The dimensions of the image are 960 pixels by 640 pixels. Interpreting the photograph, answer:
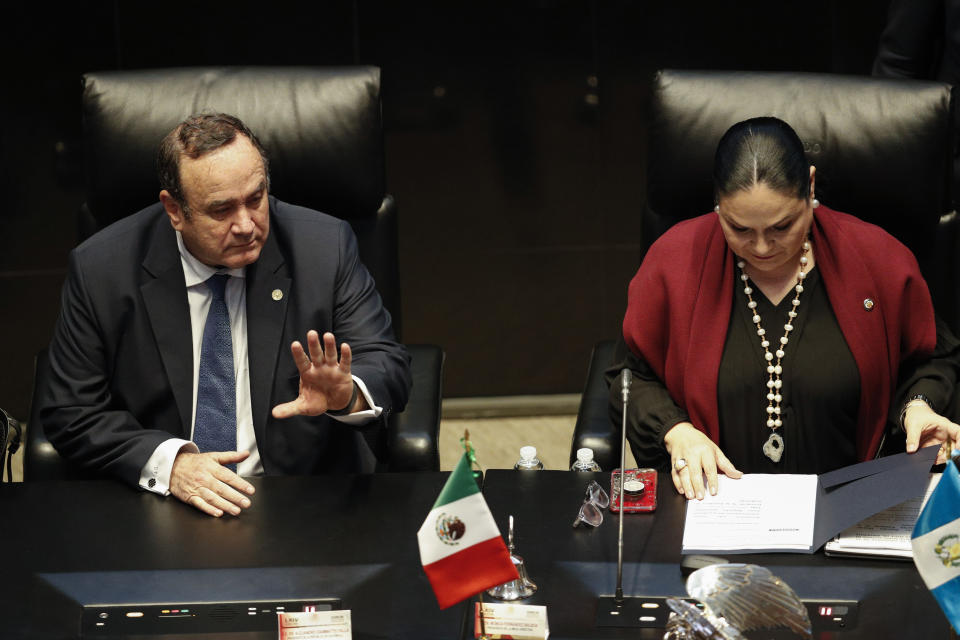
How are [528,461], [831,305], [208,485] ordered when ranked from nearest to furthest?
[208,485]
[528,461]
[831,305]

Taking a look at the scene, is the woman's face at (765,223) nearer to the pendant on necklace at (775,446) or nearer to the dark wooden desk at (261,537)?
the pendant on necklace at (775,446)

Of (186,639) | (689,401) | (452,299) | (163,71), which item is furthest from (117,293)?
(452,299)

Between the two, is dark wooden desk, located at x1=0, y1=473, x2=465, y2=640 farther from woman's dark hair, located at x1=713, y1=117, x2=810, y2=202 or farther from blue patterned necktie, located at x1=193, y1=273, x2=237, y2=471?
woman's dark hair, located at x1=713, y1=117, x2=810, y2=202

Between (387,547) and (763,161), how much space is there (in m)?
0.88

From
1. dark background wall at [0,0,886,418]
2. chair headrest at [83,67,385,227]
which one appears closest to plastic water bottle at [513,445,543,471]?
chair headrest at [83,67,385,227]

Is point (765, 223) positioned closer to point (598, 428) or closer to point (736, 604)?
point (598, 428)

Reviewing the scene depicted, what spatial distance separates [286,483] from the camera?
2154 mm

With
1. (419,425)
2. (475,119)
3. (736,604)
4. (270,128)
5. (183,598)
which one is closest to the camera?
(736,604)

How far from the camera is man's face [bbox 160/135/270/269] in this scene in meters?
2.33

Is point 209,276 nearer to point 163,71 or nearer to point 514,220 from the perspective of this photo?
point 163,71

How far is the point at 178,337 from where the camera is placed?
245 centimetres

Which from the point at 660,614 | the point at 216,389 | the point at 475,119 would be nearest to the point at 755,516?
the point at 660,614

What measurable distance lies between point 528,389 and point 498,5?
122cm

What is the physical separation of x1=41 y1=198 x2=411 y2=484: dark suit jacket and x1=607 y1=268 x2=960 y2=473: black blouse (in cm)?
50
